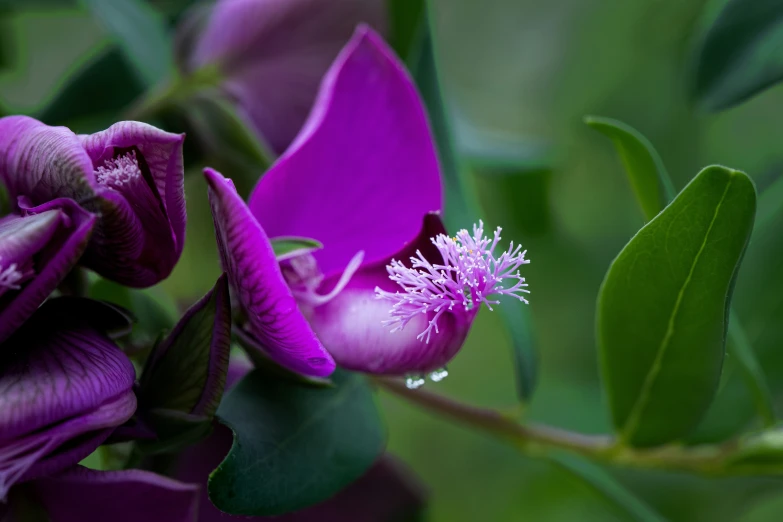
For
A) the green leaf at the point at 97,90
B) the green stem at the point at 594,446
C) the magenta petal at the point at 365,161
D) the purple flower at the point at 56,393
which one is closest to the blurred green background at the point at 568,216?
the green leaf at the point at 97,90

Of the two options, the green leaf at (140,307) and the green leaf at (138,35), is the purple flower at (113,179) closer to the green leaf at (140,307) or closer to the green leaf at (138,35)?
the green leaf at (140,307)

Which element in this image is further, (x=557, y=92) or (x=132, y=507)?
(x=557, y=92)

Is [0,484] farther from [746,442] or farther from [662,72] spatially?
[662,72]

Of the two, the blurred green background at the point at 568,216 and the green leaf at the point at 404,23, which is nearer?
the green leaf at the point at 404,23

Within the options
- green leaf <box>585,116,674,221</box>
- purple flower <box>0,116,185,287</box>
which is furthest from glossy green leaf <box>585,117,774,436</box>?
purple flower <box>0,116,185,287</box>

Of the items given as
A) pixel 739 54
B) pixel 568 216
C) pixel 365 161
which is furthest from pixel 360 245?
pixel 568 216

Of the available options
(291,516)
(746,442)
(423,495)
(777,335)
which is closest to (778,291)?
(777,335)
